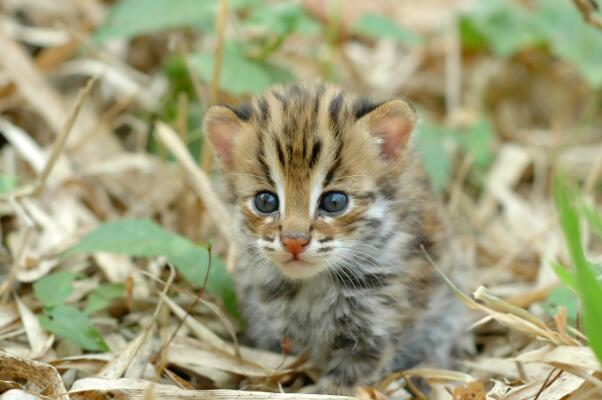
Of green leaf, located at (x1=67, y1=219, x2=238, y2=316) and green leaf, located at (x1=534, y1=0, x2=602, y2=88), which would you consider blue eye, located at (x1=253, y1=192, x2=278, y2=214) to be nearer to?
green leaf, located at (x1=67, y1=219, x2=238, y2=316)

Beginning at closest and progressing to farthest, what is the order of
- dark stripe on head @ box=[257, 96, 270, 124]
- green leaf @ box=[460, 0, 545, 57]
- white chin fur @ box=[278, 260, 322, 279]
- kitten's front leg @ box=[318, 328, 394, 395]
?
white chin fur @ box=[278, 260, 322, 279] → dark stripe on head @ box=[257, 96, 270, 124] → kitten's front leg @ box=[318, 328, 394, 395] → green leaf @ box=[460, 0, 545, 57]

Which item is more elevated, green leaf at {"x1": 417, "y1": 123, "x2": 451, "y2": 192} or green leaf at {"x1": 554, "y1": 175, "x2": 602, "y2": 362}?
green leaf at {"x1": 554, "y1": 175, "x2": 602, "y2": 362}

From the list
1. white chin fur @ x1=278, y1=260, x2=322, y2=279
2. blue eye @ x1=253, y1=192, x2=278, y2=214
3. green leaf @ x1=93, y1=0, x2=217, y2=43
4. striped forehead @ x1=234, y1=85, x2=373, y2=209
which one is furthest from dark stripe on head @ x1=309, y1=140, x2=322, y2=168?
green leaf @ x1=93, y1=0, x2=217, y2=43

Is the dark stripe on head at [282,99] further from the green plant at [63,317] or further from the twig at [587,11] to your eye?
the twig at [587,11]

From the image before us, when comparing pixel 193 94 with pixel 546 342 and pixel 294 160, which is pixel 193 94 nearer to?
pixel 294 160

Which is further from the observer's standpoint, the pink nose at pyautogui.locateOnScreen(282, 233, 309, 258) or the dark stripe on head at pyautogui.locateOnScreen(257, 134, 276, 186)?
the dark stripe on head at pyautogui.locateOnScreen(257, 134, 276, 186)

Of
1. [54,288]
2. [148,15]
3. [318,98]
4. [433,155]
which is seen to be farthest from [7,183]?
[433,155]

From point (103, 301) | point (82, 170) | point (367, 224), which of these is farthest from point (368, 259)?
point (82, 170)
